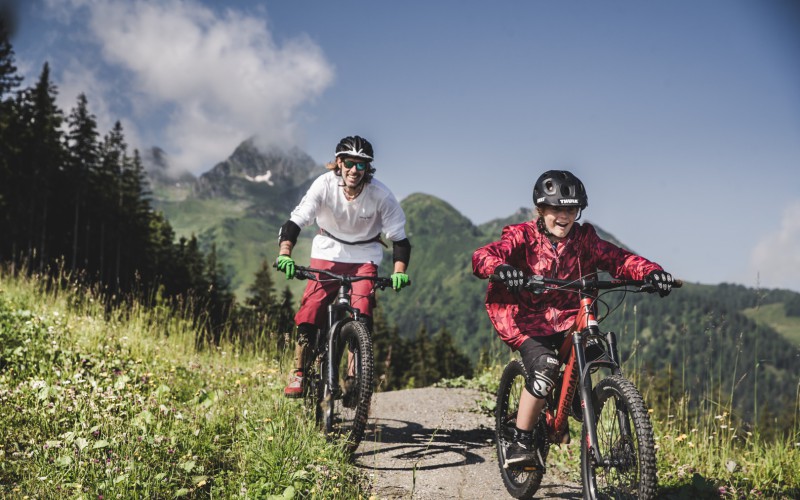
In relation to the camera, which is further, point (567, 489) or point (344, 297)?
point (344, 297)

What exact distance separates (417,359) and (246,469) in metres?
55.6

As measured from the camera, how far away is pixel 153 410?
16.2 feet

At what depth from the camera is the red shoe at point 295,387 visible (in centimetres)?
561

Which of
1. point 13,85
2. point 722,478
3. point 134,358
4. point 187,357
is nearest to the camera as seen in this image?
point 722,478

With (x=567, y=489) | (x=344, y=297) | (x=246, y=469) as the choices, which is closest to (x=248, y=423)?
(x=246, y=469)

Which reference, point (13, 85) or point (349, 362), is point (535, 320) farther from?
point (13, 85)

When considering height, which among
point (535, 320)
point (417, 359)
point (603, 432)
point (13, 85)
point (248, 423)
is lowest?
point (417, 359)

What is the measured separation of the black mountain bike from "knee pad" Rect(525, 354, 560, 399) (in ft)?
4.78

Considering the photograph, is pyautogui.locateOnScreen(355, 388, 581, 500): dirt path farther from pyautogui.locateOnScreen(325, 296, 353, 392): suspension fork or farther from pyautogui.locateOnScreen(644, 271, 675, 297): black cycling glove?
pyautogui.locateOnScreen(644, 271, 675, 297): black cycling glove

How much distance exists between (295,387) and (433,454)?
1.49m

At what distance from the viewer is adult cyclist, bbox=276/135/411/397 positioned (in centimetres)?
563

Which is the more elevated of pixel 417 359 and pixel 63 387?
pixel 63 387

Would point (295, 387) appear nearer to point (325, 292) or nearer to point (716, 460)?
point (325, 292)

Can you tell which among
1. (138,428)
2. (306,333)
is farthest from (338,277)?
(138,428)
